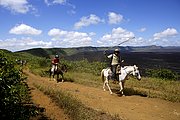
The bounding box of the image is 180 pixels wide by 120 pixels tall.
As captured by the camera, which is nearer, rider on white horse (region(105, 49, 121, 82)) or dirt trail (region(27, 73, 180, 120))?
dirt trail (region(27, 73, 180, 120))

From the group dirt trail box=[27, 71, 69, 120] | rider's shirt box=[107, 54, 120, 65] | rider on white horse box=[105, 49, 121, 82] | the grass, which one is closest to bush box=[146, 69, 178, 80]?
rider on white horse box=[105, 49, 121, 82]

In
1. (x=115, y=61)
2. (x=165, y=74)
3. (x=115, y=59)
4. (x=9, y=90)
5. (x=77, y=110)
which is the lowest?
(x=165, y=74)

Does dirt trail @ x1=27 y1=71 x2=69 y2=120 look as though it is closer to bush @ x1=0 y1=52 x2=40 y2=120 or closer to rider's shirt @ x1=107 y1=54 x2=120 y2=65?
bush @ x1=0 y1=52 x2=40 y2=120

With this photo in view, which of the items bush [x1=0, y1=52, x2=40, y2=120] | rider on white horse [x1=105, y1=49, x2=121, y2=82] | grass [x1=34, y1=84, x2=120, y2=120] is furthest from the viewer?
rider on white horse [x1=105, y1=49, x2=121, y2=82]

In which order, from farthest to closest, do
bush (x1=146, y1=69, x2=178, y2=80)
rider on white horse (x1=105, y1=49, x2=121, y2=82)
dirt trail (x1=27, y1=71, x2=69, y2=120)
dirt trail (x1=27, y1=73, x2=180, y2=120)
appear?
bush (x1=146, y1=69, x2=178, y2=80) < rider on white horse (x1=105, y1=49, x2=121, y2=82) < dirt trail (x1=27, y1=71, x2=69, y2=120) < dirt trail (x1=27, y1=73, x2=180, y2=120)

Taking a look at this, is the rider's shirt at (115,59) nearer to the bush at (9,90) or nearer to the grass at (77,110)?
the grass at (77,110)

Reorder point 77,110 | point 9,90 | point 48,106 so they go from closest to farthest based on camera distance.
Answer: point 9,90
point 77,110
point 48,106

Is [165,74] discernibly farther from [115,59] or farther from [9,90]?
[9,90]

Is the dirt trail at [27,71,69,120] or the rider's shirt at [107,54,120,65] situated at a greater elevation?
the rider's shirt at [107,54,120,65]

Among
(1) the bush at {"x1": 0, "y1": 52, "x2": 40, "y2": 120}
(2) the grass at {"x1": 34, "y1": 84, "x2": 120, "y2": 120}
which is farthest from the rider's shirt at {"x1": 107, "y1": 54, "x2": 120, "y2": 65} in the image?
(1) the bush at {"x1": 0, "y1": 52, "x2": 40, "y2": 120}

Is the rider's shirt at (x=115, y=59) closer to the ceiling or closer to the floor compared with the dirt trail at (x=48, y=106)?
closer to the ceiling

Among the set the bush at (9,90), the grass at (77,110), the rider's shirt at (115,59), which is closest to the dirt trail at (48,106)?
the grass at (77,110)

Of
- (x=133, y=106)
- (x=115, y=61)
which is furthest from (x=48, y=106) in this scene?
(x=115, y=61)

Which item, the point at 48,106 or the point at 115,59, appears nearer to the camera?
the point at 48,106
